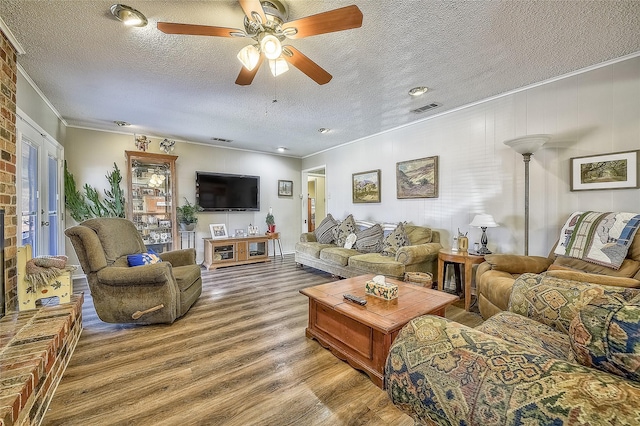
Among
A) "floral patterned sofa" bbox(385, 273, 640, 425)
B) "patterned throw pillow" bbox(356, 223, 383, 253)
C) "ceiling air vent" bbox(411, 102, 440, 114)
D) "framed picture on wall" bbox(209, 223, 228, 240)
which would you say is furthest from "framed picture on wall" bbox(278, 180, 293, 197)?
"floral patterned sofa" bbox(385, 273, 640, 425)

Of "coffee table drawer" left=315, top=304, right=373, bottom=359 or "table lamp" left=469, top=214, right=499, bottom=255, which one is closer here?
"coffee table drawer" left=315, top=304, right=373, bottom=359

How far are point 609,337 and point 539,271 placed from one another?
7.48 ft

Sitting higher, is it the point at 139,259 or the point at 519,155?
the point at 519,155

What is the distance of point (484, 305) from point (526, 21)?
90.8 inches

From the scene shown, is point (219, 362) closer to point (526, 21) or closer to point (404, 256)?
point (404, 256)

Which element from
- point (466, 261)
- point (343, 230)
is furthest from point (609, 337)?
point (343, 230)

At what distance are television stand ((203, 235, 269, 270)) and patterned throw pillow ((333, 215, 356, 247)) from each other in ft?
5.24

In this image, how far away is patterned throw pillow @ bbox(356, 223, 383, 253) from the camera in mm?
4195

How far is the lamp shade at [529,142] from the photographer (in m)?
2.59

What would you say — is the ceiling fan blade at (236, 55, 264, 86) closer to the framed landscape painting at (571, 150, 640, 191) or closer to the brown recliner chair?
the brown recliner chair

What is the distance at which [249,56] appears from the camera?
71.0 inches

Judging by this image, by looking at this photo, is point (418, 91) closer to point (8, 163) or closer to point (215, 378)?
point (215, 378)

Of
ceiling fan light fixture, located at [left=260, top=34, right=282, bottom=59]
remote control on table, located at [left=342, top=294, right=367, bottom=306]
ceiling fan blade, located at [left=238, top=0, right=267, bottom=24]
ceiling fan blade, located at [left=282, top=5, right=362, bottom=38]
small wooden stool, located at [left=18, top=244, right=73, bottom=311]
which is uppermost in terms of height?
ceiling fan blade, located at [left=238, top=0, right=267, bottom=24]

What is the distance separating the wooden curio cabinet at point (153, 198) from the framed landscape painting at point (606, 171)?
5685 mm
